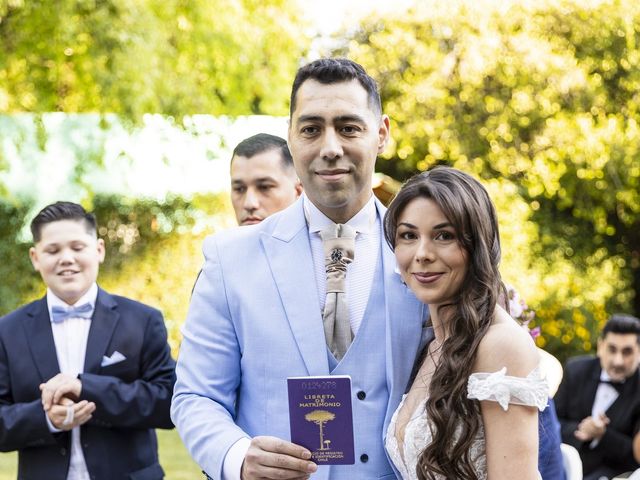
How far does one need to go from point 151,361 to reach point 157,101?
6.18 m

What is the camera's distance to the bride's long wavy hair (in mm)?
2732

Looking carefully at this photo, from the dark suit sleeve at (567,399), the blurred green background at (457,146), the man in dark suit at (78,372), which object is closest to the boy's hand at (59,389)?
the man in dark suit at (78,372)

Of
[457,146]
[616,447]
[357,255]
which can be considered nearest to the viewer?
[357,255]

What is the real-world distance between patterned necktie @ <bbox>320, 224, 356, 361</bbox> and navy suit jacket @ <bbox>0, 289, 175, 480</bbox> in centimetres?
176

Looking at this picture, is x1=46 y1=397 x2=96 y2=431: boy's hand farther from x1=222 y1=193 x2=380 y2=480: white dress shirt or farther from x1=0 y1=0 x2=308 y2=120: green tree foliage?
x1=0 y1=0 x2=308 y2=120: green tree foliage

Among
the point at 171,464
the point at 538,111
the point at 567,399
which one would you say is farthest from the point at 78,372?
the point at 538,111

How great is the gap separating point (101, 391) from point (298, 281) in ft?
5.70

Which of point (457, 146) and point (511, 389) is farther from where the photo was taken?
point (457, 146)

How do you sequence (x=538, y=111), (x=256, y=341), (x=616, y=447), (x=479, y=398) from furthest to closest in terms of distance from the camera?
Answer: 1. (x=538, y=111)
2. (x=616, y=447)
3. (x=256, y=341)
4. (x=479, y=398)

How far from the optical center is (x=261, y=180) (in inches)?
184

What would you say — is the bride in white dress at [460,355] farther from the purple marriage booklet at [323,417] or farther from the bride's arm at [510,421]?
the purple marriage booklet at [323,417]

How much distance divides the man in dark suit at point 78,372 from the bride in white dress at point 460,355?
198 centimetres

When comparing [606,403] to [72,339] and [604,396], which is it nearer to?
[604,396]

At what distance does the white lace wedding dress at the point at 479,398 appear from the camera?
2.63m
